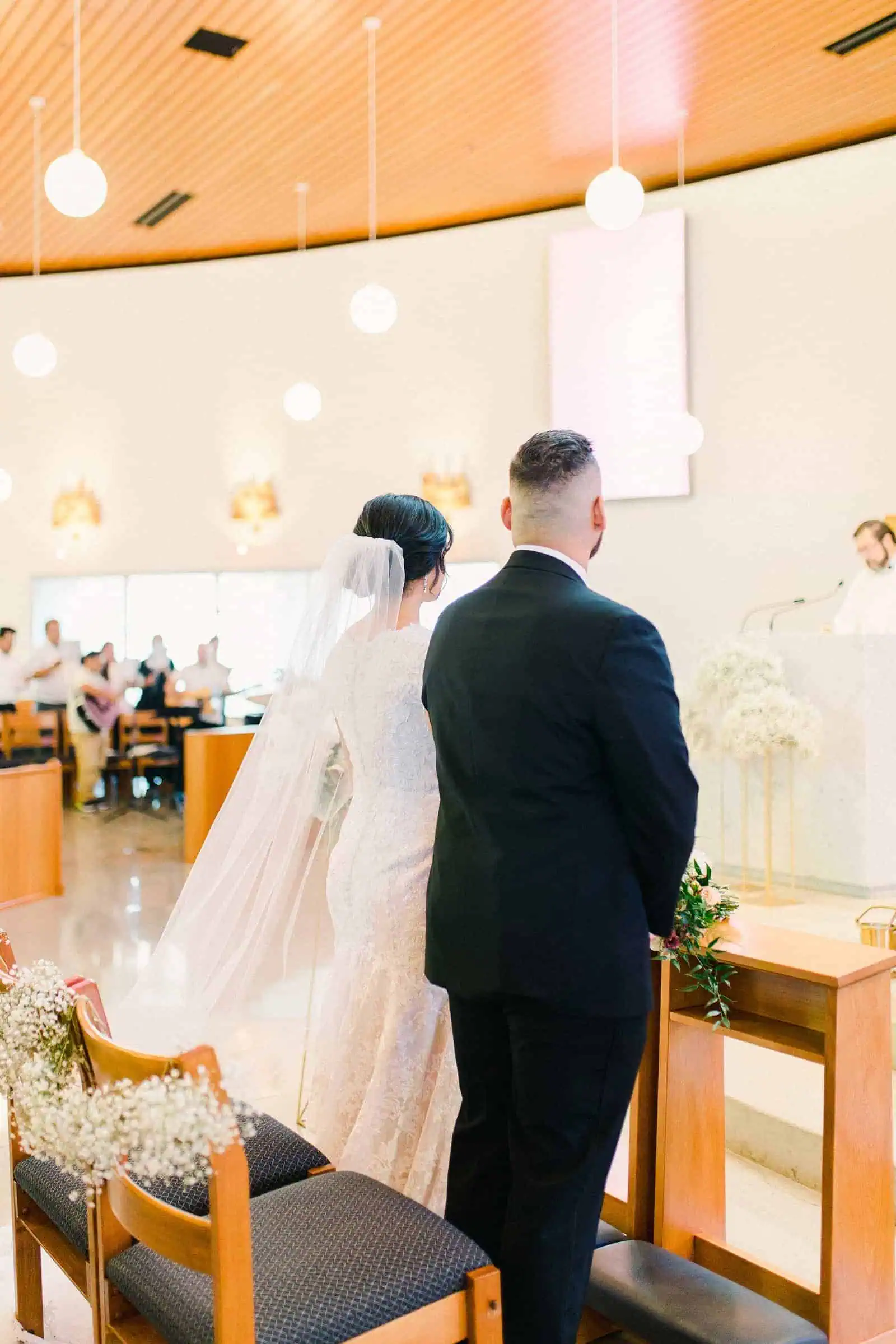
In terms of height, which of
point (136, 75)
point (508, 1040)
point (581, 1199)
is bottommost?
point (581, 1199)

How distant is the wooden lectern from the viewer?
7.63 ft

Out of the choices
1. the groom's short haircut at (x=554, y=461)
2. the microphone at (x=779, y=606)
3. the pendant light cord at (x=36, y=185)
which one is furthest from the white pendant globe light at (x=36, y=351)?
the groom's short haircut at (x=554, y=461)


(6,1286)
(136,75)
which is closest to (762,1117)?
(6,1286)

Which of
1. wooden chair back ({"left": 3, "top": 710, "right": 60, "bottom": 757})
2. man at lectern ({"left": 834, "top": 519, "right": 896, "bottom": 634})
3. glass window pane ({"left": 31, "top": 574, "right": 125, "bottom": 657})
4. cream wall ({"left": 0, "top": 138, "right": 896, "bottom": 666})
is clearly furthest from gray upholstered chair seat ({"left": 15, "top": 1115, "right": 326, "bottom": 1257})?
glass window pane ({"left": 31, "top": 574, "right": 125, "bottom": 657})

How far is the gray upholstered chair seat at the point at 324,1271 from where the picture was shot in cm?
177

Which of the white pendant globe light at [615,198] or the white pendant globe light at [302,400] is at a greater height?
the white pendant globe light at [615,198]

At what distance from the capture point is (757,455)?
888 centimetres

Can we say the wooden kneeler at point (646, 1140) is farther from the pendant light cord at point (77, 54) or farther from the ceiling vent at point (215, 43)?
the ceiling vent at point (215, 43)

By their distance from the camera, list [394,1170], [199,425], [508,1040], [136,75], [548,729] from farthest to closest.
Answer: [199,425]
[136,75]
[394,1170]
[508,1040]
[548,729]

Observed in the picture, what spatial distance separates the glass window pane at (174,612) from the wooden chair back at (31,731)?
3.62 feet

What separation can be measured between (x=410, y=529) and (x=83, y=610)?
9.37 meters

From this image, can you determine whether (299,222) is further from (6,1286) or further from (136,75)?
(6,1286)

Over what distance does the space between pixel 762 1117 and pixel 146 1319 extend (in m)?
2.20

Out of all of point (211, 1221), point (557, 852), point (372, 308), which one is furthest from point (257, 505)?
point (211, 1221)
